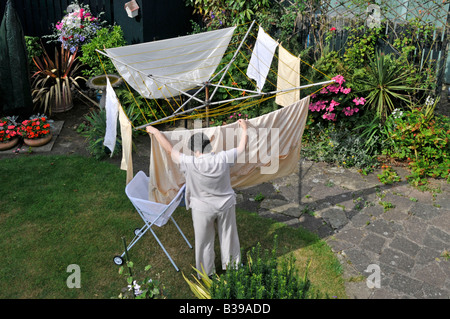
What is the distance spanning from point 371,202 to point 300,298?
9.88ft

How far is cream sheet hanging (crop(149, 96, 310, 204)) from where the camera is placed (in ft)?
16.0

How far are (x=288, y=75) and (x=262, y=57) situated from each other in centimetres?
53

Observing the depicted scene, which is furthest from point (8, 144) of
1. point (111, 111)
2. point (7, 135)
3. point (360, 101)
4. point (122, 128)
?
point (360, 101)

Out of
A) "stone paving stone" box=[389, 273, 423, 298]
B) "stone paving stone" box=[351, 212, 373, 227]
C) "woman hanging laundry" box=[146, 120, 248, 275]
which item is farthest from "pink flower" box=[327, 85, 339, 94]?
"stone paving stone" box=[389, 273, 423, 298]

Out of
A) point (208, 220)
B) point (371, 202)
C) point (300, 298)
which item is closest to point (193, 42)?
point (208, 220)

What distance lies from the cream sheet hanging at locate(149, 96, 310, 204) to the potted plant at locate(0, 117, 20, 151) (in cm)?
409

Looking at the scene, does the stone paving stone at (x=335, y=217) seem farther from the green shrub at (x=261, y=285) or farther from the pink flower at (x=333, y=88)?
the pink flower at (x=333, y=88)

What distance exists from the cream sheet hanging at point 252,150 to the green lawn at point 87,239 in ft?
2.51

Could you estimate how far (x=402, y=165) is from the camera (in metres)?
7.26

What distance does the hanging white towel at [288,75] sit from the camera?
6.15 metres

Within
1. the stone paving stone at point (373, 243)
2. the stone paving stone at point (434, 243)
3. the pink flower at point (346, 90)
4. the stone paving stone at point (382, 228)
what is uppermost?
the pink flower at point (346, 90)

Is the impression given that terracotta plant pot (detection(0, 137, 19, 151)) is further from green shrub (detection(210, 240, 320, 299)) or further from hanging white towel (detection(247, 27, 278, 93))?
green shrub (detection(210, 240, 320, 299))

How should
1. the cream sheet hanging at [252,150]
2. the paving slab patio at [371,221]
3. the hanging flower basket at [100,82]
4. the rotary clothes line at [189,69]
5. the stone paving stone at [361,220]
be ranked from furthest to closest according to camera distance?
1. the hanging flower basket at [100,82]
2. the stone paving stone at [361,220]
3. the rotary clothes line at [189,69]
4. the paving slab patio at [371,221]
5. the cream sheet hanging at [252,150]

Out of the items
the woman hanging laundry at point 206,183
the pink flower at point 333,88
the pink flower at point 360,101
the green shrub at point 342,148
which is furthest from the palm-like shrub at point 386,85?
the woman hanging laundry at point 206,183
